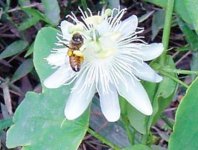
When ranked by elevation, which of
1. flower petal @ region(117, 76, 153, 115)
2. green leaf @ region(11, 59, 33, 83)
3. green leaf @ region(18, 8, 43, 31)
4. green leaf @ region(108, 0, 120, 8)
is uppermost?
flower petal @ region(117, 76, 153, 115)

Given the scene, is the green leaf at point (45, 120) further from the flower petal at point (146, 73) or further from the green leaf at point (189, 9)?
the green leaf at point (189, 9)

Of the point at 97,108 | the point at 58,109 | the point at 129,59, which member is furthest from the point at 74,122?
the point at 97,108

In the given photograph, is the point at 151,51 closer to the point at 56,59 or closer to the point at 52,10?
the point at 56,59

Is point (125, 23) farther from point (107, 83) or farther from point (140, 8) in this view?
point (140, 8)

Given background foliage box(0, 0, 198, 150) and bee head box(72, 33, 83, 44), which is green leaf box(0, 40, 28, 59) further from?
bee head box(72, 33, 83, 44)

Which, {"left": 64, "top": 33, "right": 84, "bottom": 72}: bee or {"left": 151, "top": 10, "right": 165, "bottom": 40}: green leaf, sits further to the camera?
{"left": 151, "top": 10, "right": 165, "bottom": 40}: green leaf

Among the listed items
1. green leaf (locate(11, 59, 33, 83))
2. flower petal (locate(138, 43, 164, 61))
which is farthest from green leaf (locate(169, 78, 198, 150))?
green leaf (locate(11, 59, 33, 83))

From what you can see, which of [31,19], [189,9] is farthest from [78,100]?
[31,19]
